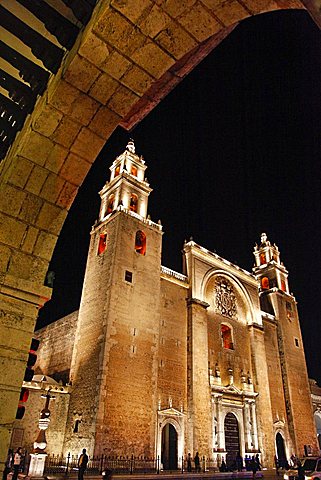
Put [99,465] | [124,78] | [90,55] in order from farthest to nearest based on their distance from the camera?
[99,465], [124,78], [90,55]

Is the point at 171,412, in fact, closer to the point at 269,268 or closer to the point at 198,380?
the point at 198,380

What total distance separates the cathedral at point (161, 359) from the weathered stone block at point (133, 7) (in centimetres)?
1606

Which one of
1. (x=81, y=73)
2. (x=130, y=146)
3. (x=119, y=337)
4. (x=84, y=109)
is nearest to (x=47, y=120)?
(x=84, y=109)

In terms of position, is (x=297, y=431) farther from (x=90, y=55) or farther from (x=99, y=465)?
(x=90, y=55)

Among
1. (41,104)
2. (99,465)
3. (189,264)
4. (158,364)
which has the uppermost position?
(189,264)

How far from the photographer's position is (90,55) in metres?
2.88

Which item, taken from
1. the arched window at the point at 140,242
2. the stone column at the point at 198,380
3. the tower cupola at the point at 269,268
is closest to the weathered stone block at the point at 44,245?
the arched window at the point at 140,242

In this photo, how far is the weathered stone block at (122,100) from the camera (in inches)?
128

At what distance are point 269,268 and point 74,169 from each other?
3207 centimetres

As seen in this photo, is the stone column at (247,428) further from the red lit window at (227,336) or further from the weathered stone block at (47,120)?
the weathered stone block at (47,120)

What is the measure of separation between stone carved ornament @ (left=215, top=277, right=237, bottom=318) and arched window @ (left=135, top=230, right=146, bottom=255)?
24.4 feet

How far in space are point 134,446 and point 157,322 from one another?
246 inches

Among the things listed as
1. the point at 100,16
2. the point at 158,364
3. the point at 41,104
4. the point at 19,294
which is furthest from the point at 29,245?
the point at 158,364

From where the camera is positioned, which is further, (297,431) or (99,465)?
(297,431)
